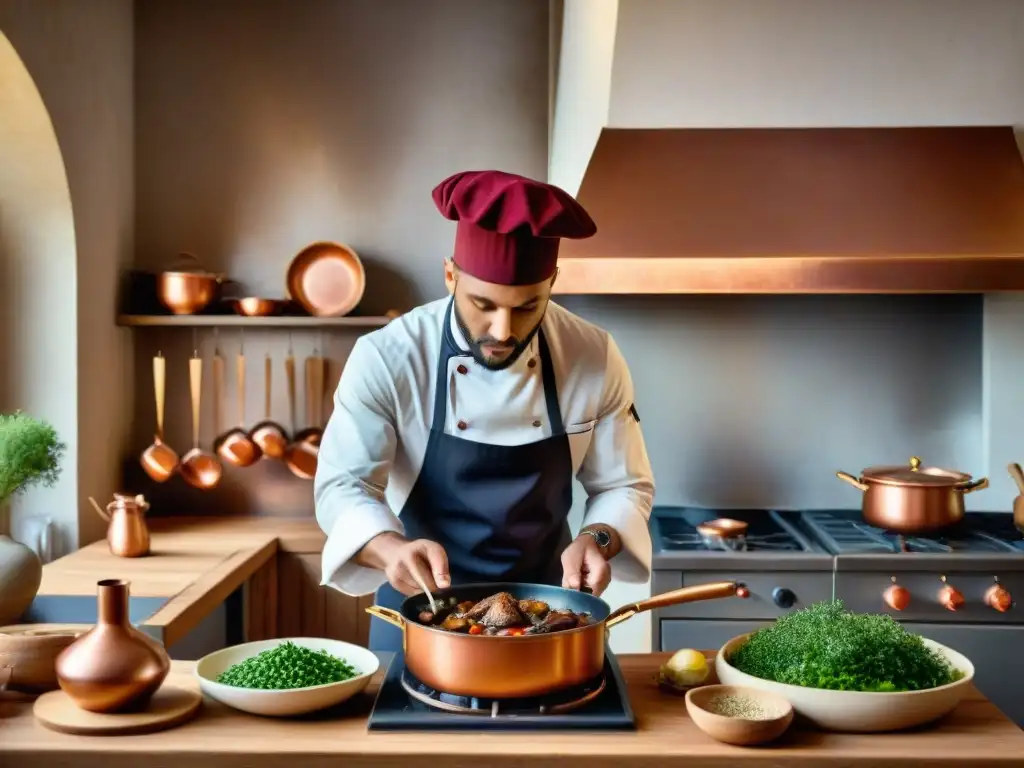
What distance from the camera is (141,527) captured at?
299 cm

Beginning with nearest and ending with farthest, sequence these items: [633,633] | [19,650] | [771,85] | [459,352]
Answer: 1. [19,650]
2. [459,352]
3. [771,85]
4. [633,633]

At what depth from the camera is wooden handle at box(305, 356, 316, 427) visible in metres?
3.57

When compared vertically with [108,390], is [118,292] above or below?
above

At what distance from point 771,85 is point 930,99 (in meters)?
0.46

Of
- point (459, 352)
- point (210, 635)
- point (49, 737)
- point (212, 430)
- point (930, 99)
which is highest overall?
point (930, 99)

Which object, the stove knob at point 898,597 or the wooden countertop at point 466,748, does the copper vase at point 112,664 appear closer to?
the wooden countertop at point 466,748

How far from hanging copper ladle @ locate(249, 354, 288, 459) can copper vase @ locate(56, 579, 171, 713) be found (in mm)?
2058

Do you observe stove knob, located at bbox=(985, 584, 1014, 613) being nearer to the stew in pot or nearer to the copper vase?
the stew in pot

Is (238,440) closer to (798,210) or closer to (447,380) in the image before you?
(447,380)

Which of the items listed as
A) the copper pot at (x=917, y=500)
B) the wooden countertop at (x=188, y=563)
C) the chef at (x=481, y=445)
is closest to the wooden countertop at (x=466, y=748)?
the chef at (x=481, y=445)

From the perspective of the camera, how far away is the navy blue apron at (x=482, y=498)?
2.07m

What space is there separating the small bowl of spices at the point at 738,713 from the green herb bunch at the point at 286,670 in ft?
1.71

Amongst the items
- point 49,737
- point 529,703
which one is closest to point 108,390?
point 49,737

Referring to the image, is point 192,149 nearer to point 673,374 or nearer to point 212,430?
Answer: point 212,430
